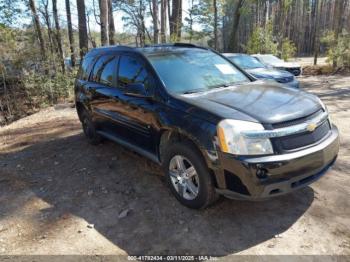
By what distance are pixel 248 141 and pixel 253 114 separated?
1.06 feet

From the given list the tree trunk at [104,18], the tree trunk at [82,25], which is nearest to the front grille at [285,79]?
the tree trunk at [104,18]

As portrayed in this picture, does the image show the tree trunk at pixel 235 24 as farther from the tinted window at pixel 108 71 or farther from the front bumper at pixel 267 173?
the front bumper at pixel 267 173

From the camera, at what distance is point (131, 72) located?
4.17 m

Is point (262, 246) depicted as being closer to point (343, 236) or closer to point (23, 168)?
point (343, 236)

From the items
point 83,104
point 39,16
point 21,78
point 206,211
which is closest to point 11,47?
point 21,78

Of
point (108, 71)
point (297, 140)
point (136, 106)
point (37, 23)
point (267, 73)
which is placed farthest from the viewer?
point (37, 23)

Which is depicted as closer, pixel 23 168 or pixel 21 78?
pixel 23 168

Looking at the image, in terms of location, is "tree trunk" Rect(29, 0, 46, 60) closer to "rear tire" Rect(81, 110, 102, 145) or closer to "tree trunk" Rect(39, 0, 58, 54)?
"tree trunk" Rect(39, 0, 58, 54)

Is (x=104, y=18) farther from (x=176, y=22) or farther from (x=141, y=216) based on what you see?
(x=141, y=216)

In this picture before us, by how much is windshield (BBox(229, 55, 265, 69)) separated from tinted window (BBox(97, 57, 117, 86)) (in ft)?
18.6

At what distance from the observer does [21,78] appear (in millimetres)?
11328

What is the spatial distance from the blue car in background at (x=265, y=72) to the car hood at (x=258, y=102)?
460cm

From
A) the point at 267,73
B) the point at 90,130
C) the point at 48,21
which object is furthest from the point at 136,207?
the point at 48,21

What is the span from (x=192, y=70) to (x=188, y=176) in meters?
1.46
